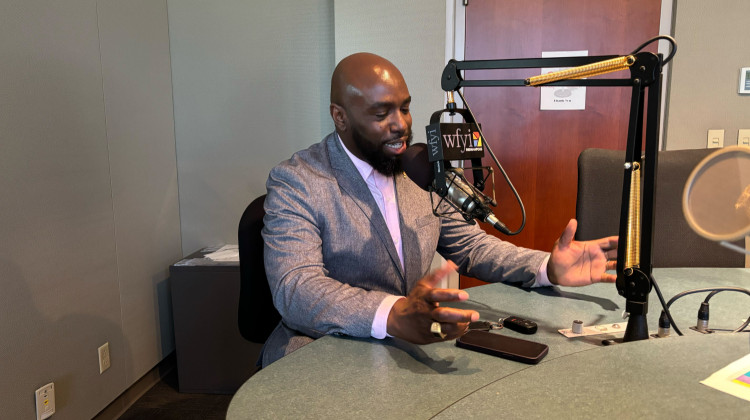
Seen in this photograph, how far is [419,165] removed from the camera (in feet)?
3.63

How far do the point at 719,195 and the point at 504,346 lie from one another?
560 millimetres

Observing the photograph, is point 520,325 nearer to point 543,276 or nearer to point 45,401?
point 543,276

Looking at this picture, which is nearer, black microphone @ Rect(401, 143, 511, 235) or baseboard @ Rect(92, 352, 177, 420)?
black microphone @ Rect(401, 143, 511, 235)

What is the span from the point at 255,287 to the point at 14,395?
0.97 metres

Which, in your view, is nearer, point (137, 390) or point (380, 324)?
point (380, 324)

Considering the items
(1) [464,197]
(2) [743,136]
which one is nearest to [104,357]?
(1) [464,197]

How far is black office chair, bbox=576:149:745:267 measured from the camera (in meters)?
1.77

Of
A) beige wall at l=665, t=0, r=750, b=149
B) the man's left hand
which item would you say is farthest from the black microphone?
beige wall at l=665, t=0, r=750, b=149

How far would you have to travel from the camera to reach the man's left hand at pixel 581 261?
4.15ft

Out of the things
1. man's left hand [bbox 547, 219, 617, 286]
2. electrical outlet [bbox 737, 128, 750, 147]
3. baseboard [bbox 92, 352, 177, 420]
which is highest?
electrical outlet [bbox 737, 128, 750, 147]

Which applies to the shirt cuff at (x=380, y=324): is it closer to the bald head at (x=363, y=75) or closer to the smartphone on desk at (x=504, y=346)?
the smartphone on desk at (x=504, y=346)

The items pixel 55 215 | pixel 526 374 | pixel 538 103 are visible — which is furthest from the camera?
pixel 538 103

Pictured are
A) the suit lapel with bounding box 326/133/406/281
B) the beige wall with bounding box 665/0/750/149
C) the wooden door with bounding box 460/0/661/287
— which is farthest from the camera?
the wooden door with bounding box 460/0/661/287

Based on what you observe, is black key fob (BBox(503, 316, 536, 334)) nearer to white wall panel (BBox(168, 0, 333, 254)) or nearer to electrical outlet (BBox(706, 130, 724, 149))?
white wall panel (BBox(168, 0, 333, 254))
